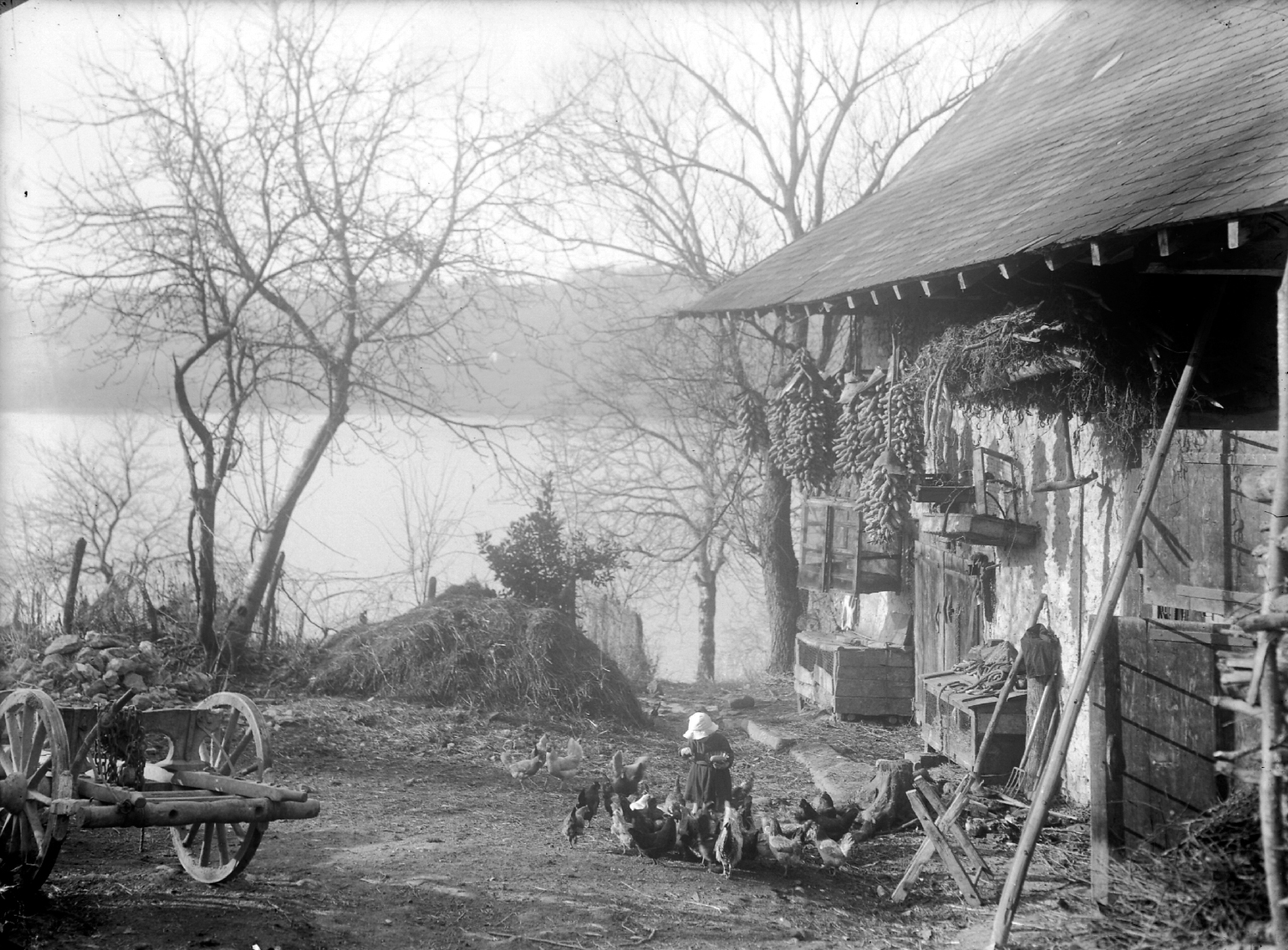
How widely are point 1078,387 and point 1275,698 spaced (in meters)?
4.67

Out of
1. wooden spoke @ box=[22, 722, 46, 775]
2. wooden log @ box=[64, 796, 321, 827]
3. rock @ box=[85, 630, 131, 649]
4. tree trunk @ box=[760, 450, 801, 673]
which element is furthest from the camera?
tree trunk @ box=[760, 450, 801, 673]

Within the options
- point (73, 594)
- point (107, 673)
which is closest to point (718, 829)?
point (107, 673)

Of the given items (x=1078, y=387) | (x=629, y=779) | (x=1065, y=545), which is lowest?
(x=629, y=779)

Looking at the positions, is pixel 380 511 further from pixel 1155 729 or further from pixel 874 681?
pixel 1155 729

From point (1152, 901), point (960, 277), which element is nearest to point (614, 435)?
point (960, 277)

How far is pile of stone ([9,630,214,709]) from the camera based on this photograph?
10281 millimetres

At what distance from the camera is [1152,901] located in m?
4.78

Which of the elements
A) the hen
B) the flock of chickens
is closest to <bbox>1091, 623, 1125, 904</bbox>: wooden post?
the flock of chickens

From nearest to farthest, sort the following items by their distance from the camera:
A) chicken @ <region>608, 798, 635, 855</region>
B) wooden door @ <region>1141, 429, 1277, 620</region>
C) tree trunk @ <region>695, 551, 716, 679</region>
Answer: wooden door @ <region>1141, 429, 1277, 620</region>, chicken @ <region>608, 798, 635, 855</region>, tree trunk @ <region>695, 551, 716, 679</region>

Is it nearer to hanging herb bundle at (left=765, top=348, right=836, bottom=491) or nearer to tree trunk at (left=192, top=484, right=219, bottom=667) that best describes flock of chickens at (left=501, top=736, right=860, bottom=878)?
hanging herb bundle at (left=765, top=348, right=836, bottom=491)

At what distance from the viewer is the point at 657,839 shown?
287 inches

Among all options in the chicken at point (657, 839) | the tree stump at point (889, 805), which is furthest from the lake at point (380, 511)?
the tree stump at point (889, 805)

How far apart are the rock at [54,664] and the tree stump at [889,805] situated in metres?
8.19

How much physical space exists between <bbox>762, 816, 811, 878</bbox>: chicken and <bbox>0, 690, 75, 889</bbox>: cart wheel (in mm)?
4313
